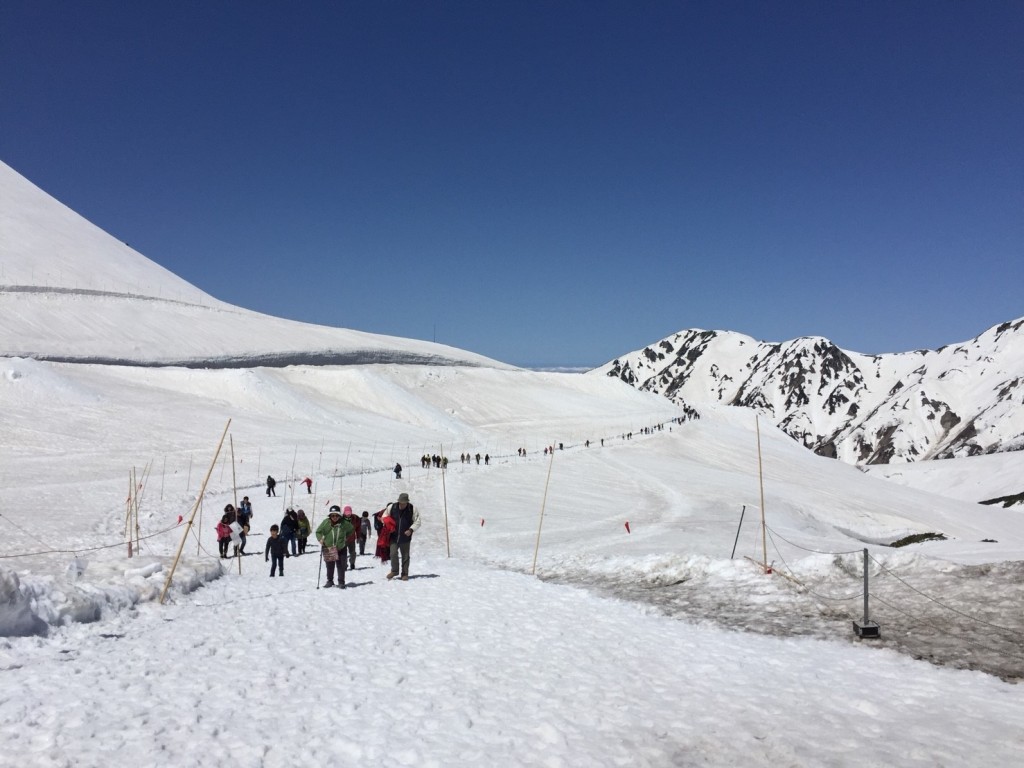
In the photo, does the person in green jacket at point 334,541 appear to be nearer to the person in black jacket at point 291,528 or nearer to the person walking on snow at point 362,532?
the person in black jacket at point 291,528

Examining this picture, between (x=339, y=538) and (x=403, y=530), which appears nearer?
(x=339, y=538)

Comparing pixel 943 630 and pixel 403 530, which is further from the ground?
pixel 403 530

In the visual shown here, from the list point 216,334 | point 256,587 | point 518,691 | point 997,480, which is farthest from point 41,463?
point 997,480

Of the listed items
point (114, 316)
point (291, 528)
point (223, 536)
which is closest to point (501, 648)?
→ point (291, 528)

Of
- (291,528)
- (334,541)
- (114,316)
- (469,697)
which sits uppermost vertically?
(114,316)

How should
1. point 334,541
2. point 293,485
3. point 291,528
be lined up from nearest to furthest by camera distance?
point 334,541, point 291,528, point 293,485

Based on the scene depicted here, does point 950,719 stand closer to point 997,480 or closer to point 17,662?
point 17,662

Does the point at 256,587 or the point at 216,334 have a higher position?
the point at 216,334

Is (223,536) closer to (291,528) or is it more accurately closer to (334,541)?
(291,528)

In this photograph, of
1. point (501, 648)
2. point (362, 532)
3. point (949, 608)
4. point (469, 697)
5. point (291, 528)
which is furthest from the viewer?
point (362, 532)

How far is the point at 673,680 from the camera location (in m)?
9.03

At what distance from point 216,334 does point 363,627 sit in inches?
3783

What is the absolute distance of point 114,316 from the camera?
88.1 m

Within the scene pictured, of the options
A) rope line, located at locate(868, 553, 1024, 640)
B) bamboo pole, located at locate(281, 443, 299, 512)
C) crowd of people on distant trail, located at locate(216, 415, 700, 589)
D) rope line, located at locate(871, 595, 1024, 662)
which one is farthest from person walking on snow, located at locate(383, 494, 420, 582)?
bamboo pole, located at locate(281, 443, 299, 512)
